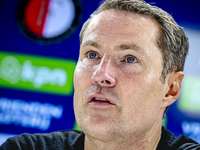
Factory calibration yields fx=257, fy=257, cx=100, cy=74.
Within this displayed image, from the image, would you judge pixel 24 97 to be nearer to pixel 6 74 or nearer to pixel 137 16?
pixel 6 74

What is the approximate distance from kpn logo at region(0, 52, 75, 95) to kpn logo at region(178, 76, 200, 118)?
120 centimetres

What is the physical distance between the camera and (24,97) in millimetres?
2736

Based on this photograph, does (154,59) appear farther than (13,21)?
No

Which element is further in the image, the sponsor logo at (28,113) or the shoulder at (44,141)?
the sponsor logo at (28,113)

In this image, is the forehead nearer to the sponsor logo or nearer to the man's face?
the man's face

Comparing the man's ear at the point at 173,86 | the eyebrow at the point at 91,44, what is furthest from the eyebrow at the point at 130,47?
the man's ear at the point at 173,86

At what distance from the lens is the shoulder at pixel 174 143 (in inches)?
51.4

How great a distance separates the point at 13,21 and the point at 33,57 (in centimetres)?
A: 47

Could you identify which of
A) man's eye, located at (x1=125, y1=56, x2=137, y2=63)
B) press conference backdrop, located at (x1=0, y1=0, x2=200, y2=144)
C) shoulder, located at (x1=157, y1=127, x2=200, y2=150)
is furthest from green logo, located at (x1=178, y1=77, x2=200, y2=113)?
man's eye, located at (x1=125, y1=56, x2=137, y2=63)

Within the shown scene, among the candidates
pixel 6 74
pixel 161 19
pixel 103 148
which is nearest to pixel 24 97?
pixel 6 74

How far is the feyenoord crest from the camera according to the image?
2836 millimetres

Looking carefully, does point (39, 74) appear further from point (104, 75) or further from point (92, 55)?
point (104, 75)

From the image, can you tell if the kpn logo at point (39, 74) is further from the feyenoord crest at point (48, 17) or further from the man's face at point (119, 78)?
the man's face at point (119, 78)

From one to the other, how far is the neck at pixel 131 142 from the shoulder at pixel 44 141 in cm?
14
